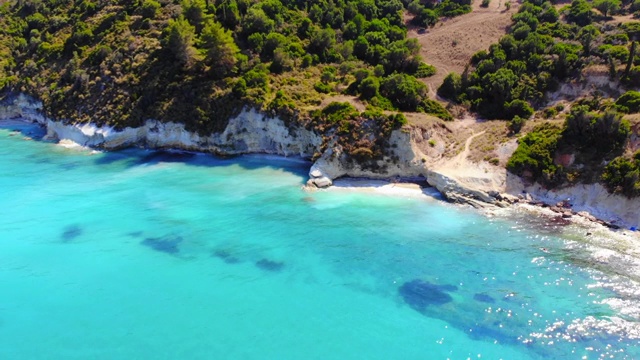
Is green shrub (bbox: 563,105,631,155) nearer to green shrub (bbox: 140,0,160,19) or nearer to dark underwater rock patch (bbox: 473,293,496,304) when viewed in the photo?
dark underwater rock patch (bbox: 473,293,496,304)

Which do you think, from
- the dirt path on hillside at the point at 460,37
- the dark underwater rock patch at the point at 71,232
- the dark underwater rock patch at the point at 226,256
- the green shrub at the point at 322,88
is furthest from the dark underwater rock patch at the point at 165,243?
the dirt path on hillside at the point at 460,37

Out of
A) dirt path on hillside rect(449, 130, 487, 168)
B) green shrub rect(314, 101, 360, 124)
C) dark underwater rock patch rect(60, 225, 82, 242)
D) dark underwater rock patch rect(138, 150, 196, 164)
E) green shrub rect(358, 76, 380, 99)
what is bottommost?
dark underwater rock patch rect(60, 225, 82, 242)

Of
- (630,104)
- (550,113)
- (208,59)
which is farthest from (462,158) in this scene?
(208,59)

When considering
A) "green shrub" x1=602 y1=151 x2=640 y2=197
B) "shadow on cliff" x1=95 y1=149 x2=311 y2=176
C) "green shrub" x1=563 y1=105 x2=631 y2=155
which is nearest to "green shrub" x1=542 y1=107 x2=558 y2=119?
"green shrub" x1=563 y1=105 x2=631 y2=155

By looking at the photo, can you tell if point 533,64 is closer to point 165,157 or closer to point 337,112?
point 337,112

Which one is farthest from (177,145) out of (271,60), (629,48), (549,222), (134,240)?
(629,48)

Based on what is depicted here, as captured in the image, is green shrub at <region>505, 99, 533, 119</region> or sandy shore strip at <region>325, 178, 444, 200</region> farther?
green shrub at <region>505, 99, 533, 119</region>
